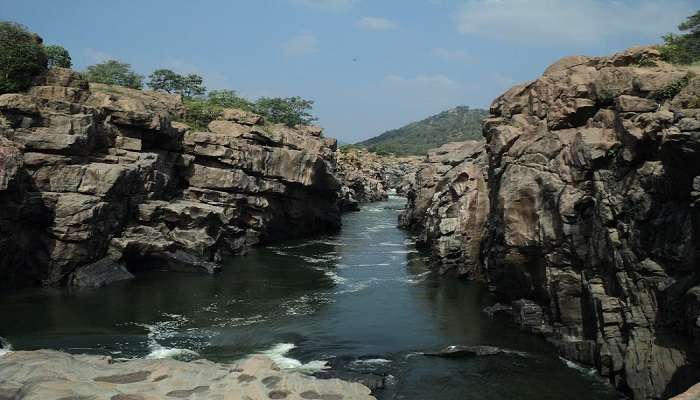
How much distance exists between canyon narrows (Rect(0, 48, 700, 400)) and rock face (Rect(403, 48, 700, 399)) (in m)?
0.09

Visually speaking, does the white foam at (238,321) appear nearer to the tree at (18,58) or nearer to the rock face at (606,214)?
the rock face at (606,214)

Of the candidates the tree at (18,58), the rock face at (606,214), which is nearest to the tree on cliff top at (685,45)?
the rock face at (606,214)

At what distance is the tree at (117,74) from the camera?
75213mm

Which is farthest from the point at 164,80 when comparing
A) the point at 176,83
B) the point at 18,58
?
the point at 18,58

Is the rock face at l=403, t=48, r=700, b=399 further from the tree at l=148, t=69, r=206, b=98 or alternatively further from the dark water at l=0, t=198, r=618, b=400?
the tree at l=148, t=69, r=206, b=98

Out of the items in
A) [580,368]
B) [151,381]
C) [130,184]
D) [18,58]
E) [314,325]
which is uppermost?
[18,58]

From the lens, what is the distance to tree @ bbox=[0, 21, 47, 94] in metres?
43.0

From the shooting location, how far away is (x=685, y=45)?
1740 inches

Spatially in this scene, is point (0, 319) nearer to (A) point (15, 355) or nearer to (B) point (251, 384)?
(A) point (15, 355)

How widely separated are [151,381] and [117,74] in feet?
228

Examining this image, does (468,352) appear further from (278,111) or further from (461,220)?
(278,111)

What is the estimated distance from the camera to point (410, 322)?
3003 centimetres

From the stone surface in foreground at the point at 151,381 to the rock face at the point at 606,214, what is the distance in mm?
10330

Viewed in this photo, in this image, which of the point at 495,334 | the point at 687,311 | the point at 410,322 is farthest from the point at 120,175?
the point at 687,311
